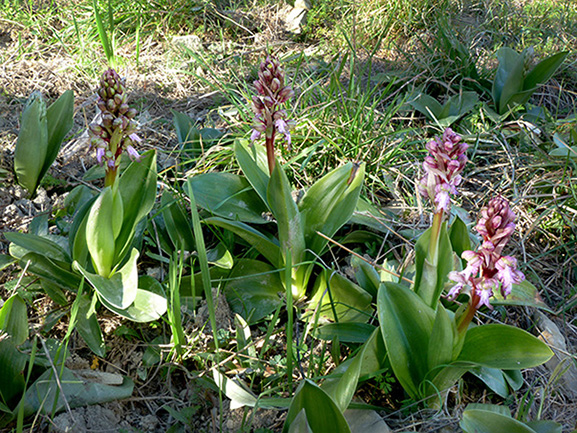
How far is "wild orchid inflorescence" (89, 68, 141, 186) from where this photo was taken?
1.90 m

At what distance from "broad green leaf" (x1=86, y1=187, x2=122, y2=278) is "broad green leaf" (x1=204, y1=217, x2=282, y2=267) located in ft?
1.32

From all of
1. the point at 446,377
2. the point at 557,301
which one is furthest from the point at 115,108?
the point at 557,301

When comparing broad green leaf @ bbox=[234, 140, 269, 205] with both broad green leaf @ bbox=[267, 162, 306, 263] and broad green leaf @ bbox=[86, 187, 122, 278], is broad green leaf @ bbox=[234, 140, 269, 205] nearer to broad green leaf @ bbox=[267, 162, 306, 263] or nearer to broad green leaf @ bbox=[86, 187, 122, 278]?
broad green leaf @ bbox=[267, 162, 306, 263]

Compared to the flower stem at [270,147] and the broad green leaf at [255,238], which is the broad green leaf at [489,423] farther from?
the flower stem at [270,147]

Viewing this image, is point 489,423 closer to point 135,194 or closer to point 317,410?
point 317,410

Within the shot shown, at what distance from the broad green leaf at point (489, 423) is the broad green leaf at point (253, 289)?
0.91m

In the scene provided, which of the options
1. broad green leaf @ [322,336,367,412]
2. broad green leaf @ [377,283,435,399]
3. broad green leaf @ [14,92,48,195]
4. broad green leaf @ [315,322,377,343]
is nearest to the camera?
broad green leaf @ [322,336,367,412]

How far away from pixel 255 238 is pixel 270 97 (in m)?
0.60

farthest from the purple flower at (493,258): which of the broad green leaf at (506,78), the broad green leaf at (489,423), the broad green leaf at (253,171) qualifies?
the broad green leaf at (506,78)

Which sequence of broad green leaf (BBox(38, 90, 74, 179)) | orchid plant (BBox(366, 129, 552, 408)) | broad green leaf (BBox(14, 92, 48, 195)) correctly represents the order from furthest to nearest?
1. broad green leaf (BBox(38, 90, 74, 179))
2. broad green leaf (BBox(14, 92, 48, 195))
3. orchid plant (BBox(366, 129, 552, 408))

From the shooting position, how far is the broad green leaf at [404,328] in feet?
5.71

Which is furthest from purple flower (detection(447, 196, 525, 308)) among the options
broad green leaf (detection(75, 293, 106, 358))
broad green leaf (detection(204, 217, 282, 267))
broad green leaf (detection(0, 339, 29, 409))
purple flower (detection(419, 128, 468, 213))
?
broad green leaf (detection(0, 339, 29, 409))

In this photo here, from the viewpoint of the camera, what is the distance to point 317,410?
152 cm

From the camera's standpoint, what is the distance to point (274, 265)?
7.73 feet
